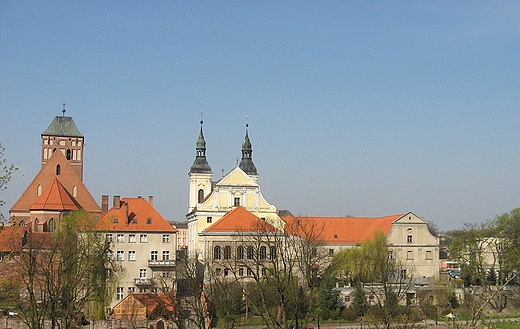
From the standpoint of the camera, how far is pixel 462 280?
2474 inches

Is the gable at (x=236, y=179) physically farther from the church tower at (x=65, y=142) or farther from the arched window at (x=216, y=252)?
the church tower at (x=65, y=142)

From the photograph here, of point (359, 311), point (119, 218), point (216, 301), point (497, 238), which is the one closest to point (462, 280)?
point (497, 238)

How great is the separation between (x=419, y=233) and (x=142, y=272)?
2863 centimetres

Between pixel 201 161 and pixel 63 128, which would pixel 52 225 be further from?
pixel 63 128

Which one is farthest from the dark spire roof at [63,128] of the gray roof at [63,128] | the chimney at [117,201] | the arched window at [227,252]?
the arched window at [227,252]

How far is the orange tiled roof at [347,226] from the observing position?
7114 cm

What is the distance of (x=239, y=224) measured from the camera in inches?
2505

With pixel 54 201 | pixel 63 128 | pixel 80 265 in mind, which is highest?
pixel 63 128

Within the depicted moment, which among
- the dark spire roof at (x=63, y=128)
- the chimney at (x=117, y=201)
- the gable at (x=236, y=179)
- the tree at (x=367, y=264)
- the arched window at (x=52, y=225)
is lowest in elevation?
the tree at (x=367, y=264)

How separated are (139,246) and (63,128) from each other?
1744 inches

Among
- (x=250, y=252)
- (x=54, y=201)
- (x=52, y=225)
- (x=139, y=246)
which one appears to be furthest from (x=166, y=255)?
(x=54, y=201)

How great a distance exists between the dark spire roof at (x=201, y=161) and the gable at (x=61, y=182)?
1381 centimetres

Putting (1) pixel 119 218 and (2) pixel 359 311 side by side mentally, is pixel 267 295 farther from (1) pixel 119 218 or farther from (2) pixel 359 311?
(1) pixel 119 218

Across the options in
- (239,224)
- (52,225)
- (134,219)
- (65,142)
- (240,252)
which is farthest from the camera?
(65,142)
